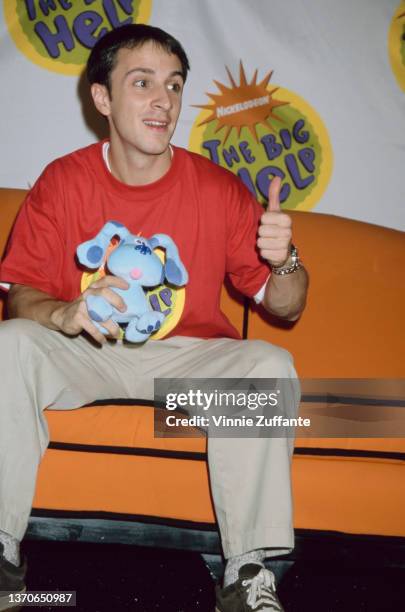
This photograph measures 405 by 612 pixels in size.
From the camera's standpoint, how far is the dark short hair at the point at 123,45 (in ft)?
6.07

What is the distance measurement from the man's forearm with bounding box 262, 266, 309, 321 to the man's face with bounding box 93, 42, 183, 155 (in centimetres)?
45

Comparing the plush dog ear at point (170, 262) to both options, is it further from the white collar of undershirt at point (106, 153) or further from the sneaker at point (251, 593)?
the sneaker at point (251, 593)

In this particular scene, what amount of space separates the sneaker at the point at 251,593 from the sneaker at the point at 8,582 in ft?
1.29

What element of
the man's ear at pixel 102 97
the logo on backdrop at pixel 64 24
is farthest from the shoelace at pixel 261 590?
the logo on backdrop at pixel 64 24

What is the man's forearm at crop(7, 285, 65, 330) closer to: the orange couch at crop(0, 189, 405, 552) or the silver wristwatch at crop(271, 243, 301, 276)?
the orange couch at crop(0, 189, 405, 552)

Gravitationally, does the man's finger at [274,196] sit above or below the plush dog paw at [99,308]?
above

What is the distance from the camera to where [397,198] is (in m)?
2.88

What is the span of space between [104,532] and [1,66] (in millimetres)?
1881

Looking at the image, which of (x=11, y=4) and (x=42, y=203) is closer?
(x=42, y=203)

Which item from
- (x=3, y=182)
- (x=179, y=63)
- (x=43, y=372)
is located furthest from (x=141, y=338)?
(x=3, y=182)

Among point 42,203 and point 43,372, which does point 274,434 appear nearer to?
point 43,372

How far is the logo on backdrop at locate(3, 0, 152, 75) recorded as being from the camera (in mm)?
2670

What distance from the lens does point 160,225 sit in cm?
180

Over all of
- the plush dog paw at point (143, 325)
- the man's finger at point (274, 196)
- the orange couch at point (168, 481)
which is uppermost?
the man's finger at point (274, 196)
